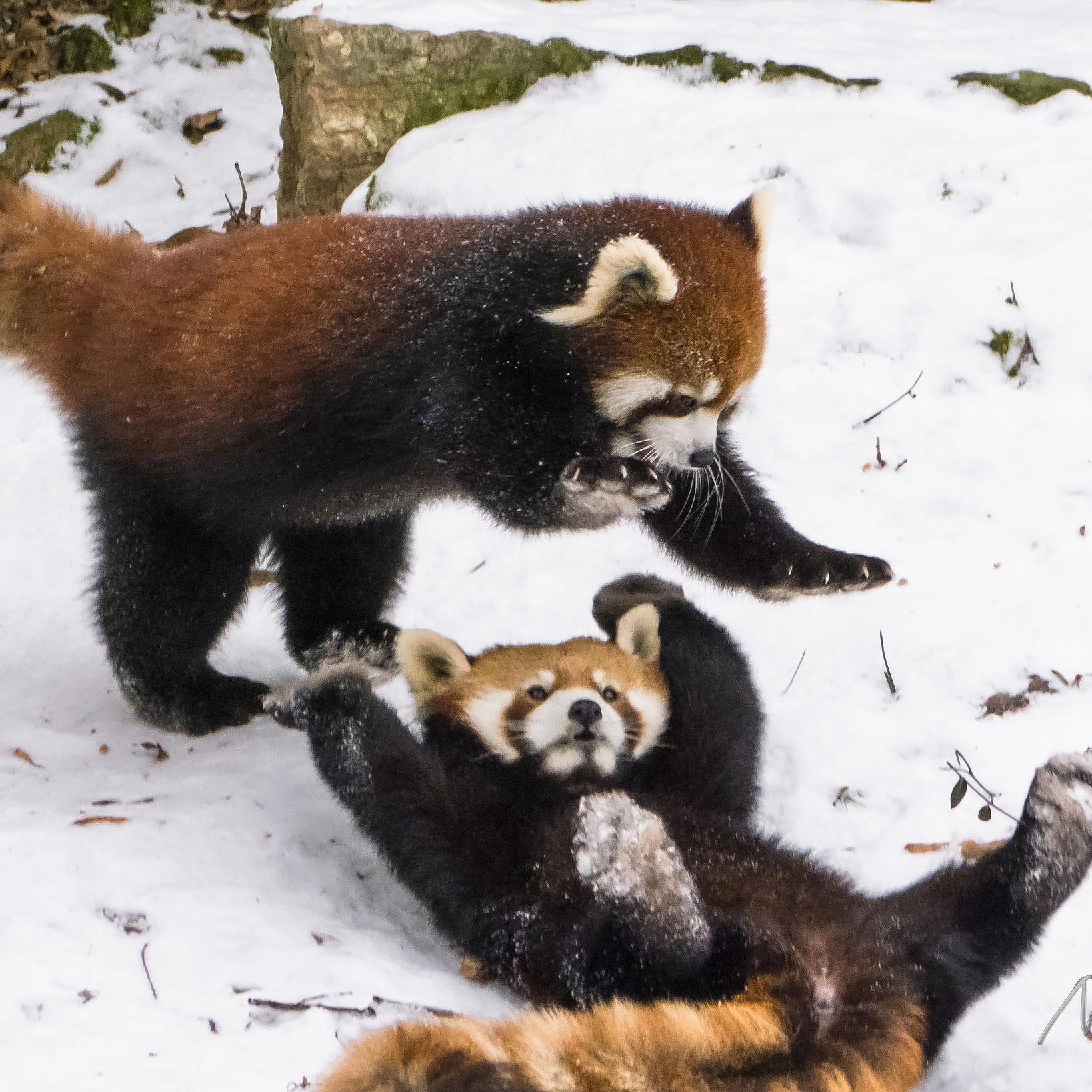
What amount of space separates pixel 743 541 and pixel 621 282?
108cm

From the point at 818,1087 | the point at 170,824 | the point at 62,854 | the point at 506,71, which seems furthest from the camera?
the point at 506,71

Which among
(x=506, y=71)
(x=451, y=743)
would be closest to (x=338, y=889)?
(x=451, y=743)

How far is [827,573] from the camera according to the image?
432 cm

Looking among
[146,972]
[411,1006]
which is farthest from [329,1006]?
[146,972]

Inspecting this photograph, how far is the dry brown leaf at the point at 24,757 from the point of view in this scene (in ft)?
14.3

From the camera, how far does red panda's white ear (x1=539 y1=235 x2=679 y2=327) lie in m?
3.80

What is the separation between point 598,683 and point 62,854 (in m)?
1.51

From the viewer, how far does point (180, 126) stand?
31.6 ft

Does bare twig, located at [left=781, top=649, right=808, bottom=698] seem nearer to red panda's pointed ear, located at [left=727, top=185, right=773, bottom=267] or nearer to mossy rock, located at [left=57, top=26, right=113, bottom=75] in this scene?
red panda's pointed ear, located at [left=727, top=185, right=773, bottom=267]

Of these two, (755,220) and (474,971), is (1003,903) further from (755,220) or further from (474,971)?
(755,220)

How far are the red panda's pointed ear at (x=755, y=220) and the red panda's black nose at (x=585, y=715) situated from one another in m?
1.79

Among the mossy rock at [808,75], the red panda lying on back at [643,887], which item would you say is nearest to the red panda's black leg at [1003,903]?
the red panda lying on back at [643,887]

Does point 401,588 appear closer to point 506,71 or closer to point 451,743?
point 451,743

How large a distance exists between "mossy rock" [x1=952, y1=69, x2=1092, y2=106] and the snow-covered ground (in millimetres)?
71
